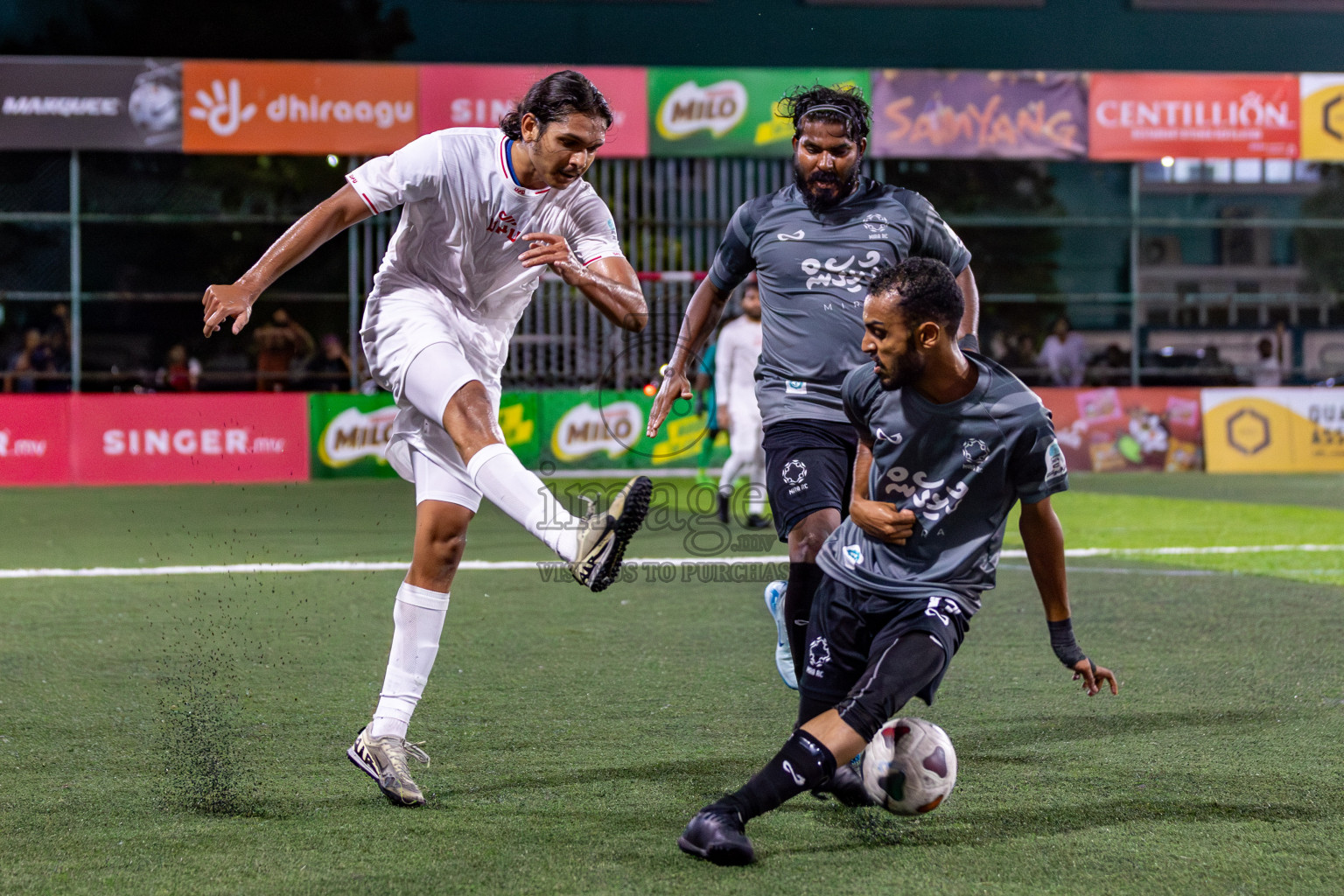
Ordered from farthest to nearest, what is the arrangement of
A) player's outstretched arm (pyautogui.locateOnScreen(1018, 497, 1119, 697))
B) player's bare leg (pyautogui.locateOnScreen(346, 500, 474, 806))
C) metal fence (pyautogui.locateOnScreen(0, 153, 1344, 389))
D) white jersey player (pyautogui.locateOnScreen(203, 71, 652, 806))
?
metal fence (pyautogui.locateOnScreen(0, 153, 1344, 389))
player's bare leg (pyautogui.locateOnScreen(346, 500, 474, 806))
white jersey player (pyautogui.locateOnScreen(203, 71, 652, 806))
player's outstretched arm (pyautogui.locateOnScreen(1018, 497, 1119, 697))

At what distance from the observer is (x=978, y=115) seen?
2036 centimetres

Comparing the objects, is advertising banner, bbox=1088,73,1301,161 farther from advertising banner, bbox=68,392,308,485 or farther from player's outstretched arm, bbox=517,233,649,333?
player's outstretched arm, bbox=517,233,649,333

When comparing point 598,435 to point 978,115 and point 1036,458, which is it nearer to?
point 978,115

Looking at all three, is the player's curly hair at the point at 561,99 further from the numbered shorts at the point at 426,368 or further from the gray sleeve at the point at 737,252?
the gray sleeve at the point at 737,252

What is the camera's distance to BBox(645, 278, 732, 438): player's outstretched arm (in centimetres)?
516

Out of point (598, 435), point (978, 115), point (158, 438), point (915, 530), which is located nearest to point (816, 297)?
point (915, 530)

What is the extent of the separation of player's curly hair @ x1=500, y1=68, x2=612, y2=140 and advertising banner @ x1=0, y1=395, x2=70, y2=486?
1570cm

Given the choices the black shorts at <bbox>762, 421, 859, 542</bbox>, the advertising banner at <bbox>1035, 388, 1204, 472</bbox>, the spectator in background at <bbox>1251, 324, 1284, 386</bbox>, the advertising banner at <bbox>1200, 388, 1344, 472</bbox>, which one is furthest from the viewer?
the spectator in background at <bbox>1251, 324, 1284, 386</bbox>

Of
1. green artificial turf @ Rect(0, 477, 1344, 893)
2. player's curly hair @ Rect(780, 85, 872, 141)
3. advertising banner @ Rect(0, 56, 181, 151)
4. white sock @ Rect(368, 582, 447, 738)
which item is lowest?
green artificial turf @ Rect(0, 477, 1344, 893)

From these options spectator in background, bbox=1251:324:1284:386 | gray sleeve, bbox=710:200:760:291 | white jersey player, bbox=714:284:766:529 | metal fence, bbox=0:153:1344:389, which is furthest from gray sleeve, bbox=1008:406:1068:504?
spectator in background, bbox=1251:324:1284:386

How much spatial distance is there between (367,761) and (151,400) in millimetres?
15265

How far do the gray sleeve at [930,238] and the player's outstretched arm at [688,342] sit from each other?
29.1 inches

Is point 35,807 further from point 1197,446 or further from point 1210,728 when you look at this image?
point 1197,446

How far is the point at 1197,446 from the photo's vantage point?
67.4ft
